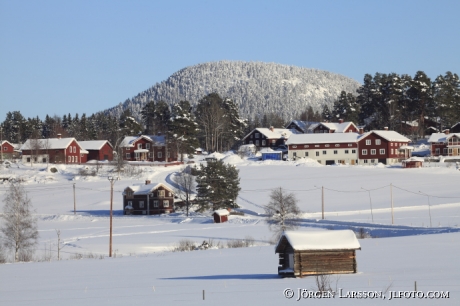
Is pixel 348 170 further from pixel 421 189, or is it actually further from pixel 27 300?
pixel 27 300

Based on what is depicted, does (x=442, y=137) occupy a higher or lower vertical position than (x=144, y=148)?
higher

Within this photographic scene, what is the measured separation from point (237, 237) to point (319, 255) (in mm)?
21596

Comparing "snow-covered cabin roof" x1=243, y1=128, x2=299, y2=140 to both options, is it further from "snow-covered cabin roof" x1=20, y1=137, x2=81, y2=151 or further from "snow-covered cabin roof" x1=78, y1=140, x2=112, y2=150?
"snow-covered cabin roof" x1=20, y1=137, x2=81, y2=151

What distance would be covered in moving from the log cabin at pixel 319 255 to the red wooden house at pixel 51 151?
80.6m

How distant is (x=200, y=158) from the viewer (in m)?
96.7

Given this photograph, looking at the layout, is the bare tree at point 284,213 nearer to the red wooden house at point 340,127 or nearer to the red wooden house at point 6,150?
the red wooden house at point 340,127

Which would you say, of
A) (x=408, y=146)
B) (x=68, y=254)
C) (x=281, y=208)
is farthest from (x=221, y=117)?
(x=68, y=254)

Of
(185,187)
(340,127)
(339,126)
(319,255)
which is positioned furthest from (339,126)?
(319,255)

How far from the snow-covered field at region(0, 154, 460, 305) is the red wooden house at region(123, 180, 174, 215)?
168cm

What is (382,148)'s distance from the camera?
90500mm

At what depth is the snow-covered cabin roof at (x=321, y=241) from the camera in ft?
65.5

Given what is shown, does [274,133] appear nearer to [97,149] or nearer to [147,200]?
[97,149]

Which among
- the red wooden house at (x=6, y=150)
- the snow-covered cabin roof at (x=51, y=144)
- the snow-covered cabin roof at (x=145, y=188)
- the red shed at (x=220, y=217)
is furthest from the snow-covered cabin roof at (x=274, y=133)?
the red shed at (x=220, y=217)

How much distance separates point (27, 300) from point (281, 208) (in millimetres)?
26915
